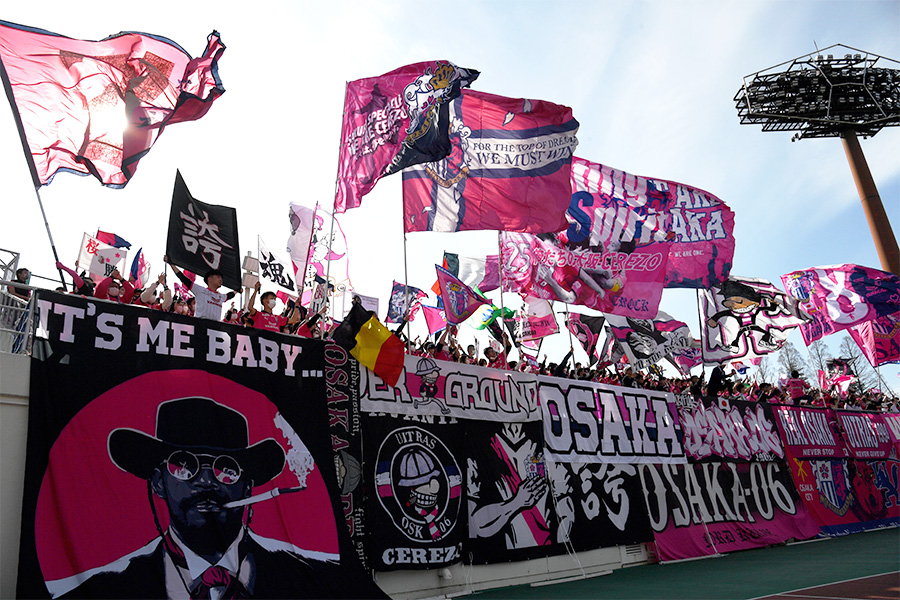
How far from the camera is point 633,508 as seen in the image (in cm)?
1419

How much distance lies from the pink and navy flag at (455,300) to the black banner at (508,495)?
2.69m

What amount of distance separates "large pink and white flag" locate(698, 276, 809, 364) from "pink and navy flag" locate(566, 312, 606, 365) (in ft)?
10.3

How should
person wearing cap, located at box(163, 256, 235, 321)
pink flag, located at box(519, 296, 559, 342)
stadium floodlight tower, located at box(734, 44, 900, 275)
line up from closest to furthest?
person wearing cap, located at box(163, 256, 235, 321) → pink flag, located at box(519, 296, 559, 342) → stadium floodlight tower, located at box(734, 44, 900, 275)

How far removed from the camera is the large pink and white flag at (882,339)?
75.7 ft

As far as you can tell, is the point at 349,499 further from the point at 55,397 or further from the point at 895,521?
the point at 895,521

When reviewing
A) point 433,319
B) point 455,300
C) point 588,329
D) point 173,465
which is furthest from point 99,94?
point 588,329

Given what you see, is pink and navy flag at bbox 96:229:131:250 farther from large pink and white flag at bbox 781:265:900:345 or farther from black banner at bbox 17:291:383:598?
large pink and white flag at bbox 781:265:900:345

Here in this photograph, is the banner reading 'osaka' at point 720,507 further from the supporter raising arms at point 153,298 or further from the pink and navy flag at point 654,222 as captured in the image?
the supporter raising arms at point 153,298

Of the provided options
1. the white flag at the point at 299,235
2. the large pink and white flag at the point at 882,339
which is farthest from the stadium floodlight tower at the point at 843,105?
the white flag at the point at 299,235

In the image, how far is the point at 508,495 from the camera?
11.9m

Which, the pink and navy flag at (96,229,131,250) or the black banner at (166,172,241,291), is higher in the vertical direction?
the pink and navy flag at (96,229,131,250)

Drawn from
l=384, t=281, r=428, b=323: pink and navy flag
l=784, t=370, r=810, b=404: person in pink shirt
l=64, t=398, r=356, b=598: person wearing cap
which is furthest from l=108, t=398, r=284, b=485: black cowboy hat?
l=784, t=370, r=810, b=404: person in pink shirt

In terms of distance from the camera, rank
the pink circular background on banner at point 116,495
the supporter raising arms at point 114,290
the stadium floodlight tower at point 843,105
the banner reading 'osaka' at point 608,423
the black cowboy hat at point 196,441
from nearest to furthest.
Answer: the pink circular background on banner at point 116,495 < the black cowboy hat at point 196,441 < the supporter raising arms at point 114,290 < the banner reading 'osaka' at point 608,423 < the stadium floodlight tower at point 843,105

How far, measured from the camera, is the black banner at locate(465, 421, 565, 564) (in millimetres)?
11312
